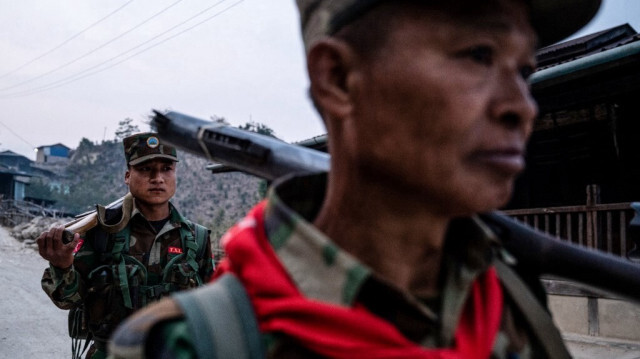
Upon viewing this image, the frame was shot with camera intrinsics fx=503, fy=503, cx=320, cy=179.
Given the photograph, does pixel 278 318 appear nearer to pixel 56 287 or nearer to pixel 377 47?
pixel 377 47

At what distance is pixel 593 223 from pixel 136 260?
237 inches

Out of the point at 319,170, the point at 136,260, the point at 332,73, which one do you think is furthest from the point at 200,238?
the point at 332,73

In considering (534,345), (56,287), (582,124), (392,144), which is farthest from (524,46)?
(582,124)

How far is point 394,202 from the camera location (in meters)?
1.02

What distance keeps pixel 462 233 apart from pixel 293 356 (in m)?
0.51

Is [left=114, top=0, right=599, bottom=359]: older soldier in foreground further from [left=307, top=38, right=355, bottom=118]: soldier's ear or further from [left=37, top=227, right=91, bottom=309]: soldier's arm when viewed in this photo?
[left=37, top=227, right=91, bottom=309]: soldier's arm

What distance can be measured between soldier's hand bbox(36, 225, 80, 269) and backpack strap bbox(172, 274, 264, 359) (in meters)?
2.29

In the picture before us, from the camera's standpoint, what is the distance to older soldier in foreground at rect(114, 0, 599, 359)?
35.8 inches

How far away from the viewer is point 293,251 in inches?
39.3

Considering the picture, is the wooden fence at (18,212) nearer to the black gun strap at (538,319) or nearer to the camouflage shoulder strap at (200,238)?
the camouflage shoulder strap at (200,238)

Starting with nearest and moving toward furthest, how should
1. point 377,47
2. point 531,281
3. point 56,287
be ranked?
point 377,47, point 531,281, point 56,287

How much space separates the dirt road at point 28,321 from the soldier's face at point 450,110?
7.55 m

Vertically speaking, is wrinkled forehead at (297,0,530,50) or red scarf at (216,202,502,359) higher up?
wrinkled forehead at (297,0,530,50)

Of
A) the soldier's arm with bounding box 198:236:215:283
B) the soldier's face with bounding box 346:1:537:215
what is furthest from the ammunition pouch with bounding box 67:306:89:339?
the soldier's face with bounding box 346:1:537:215
